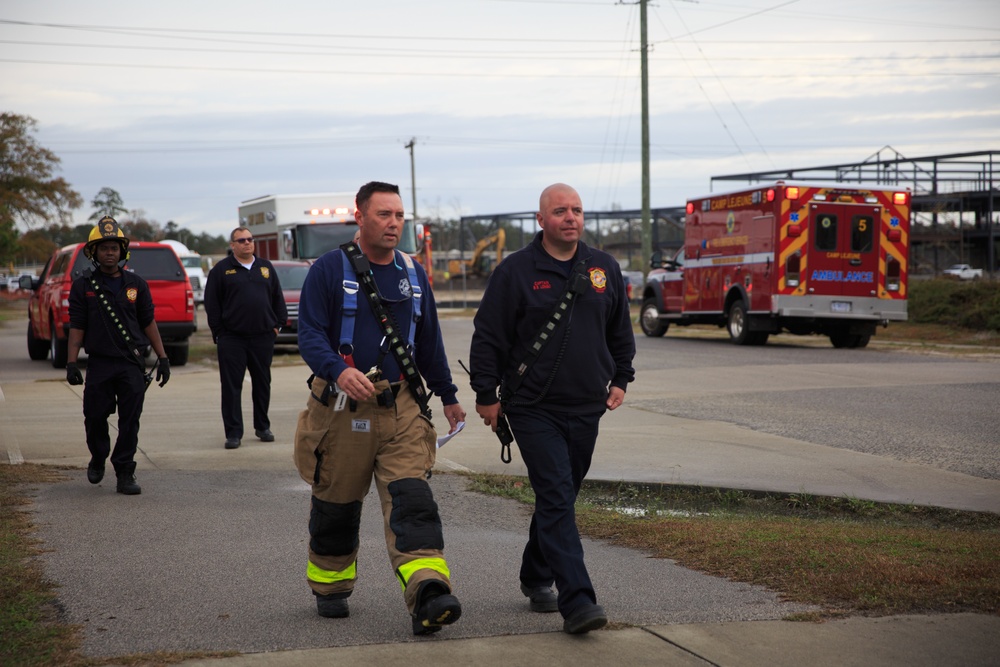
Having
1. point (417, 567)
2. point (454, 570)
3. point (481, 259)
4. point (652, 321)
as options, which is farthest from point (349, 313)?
point (481, 259)

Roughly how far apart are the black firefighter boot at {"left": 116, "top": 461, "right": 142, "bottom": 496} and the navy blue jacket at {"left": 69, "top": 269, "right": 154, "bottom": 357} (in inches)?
30.2

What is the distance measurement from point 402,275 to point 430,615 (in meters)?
1.46

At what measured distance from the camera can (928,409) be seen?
1244cm

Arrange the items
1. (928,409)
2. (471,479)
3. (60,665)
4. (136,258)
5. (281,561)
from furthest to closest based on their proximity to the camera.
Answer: (136,258)
(928,409)
(471,479)
(281,561)
(60,665)

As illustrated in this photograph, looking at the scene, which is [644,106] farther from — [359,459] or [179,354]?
[359,459]

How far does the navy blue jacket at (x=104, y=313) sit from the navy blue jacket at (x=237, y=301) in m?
2.22

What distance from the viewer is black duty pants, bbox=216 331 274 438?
403 inches

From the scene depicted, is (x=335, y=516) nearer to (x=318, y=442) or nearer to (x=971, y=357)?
(x=318, y=442)

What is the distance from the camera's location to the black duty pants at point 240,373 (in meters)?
10.2

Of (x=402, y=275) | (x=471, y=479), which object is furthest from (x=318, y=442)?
(x=471, y=479)

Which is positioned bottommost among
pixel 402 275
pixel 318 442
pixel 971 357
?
pixel 971 357

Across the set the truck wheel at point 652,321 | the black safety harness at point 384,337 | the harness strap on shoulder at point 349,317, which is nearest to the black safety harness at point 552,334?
the black safety harness at point 384,337

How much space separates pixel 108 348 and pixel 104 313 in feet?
0.78

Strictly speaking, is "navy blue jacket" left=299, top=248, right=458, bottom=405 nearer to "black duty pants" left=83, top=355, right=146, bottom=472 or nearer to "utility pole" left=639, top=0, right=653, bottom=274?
"black duty pants" left=83, top=355, right=146, bottom=472
